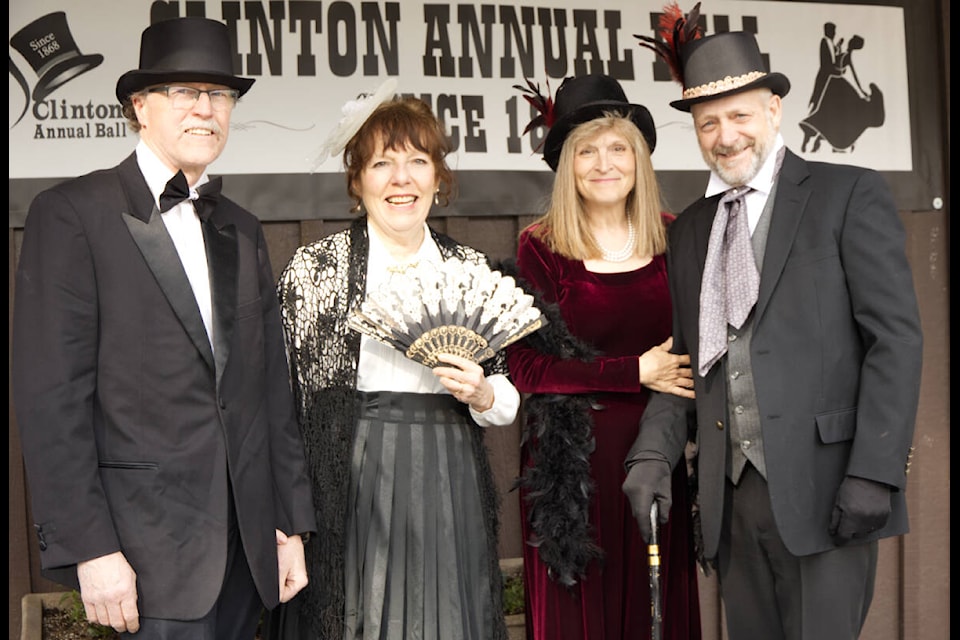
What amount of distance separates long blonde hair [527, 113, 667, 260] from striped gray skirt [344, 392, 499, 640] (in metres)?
0.74

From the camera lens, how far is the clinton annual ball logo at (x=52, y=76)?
12.6 ft

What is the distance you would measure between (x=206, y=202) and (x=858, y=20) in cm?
306

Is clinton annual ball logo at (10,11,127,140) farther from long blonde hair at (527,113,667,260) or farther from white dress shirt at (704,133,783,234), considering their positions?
white dress shirt at (704,133,783,234)

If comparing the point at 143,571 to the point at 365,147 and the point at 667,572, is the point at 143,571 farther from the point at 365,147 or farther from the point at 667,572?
the point at 667,572

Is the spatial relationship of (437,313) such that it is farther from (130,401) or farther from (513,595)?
(513,595)

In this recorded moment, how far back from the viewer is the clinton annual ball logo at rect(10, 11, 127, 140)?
3842 millimetres

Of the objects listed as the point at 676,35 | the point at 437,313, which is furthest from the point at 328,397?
the point at 676,35

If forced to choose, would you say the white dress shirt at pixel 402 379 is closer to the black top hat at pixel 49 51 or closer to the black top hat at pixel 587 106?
the black top hat at pixel 587 106

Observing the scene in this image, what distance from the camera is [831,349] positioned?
8.67 feet

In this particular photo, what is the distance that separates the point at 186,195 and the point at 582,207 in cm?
135

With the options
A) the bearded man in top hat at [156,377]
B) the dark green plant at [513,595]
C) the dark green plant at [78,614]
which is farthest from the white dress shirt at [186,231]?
the dark green plant at [513,595]

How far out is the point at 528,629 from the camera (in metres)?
3.38

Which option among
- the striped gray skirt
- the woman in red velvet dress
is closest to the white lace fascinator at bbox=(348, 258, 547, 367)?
the striped gray skirt

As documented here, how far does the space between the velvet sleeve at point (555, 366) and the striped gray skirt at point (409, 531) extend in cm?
41
